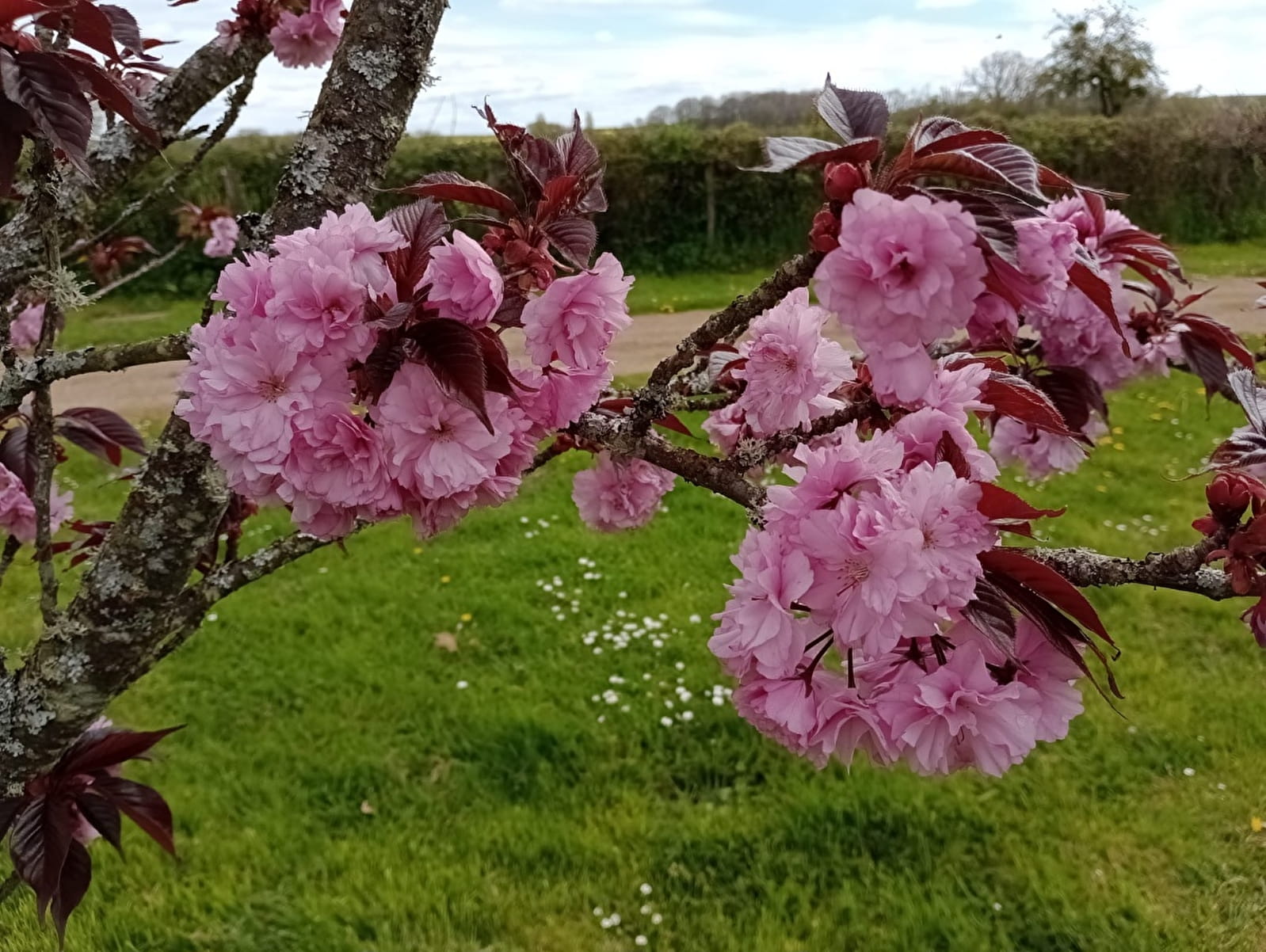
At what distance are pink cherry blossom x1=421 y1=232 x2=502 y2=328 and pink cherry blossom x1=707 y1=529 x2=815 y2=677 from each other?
26 cm

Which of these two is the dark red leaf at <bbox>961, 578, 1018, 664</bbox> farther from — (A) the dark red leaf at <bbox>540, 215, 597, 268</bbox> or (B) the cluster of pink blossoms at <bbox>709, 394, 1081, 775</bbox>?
(A) the dark red leaf at <bbox>540, 215, 597, 268</bbox>

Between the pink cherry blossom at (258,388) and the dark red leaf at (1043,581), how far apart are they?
1.61 feet

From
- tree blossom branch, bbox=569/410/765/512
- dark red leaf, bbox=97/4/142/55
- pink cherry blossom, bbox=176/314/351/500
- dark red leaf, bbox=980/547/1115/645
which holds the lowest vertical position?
dark red leaf, bbox=980/547/1115/645

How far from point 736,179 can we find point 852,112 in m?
9.96

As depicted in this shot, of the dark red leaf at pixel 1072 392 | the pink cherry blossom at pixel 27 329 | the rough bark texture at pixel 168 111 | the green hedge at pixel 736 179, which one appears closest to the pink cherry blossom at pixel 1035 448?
the dark red leaf at pixel 1072 392

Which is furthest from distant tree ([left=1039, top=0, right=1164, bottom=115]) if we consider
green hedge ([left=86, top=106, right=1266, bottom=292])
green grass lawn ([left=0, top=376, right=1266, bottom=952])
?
green grass lawn ([left=0, top=376, right=1266, bottom=952])

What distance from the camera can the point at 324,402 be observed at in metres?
0.71

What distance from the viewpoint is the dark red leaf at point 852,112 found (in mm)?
684

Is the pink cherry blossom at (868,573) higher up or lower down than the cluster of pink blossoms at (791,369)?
lower down

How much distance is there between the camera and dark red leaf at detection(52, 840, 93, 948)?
1.46 m

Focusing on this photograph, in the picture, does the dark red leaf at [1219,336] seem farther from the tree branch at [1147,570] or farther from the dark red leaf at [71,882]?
the dark red leaf at [71,882]

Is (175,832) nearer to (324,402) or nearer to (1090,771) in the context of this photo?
(324,402)

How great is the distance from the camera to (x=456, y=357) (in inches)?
26.7

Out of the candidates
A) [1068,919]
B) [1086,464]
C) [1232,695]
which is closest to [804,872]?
[1068,919]
